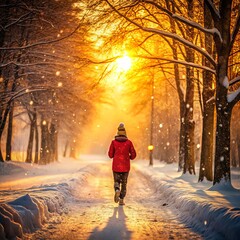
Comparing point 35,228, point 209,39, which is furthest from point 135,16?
point 35,228

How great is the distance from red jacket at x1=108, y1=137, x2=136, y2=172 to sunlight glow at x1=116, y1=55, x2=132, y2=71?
3.77 meters

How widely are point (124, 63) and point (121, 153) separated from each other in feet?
15.4

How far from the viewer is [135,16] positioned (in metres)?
12.0

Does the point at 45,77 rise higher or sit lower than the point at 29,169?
higher

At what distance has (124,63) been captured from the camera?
43.7 feet

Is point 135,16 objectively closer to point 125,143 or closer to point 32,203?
point 125,143

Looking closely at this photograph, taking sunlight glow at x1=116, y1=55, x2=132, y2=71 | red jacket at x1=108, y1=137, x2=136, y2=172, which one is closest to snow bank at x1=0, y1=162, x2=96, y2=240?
red jacket at x1=108, y1=137, x2=136, y2=172

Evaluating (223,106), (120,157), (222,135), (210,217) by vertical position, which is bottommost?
(210,217)

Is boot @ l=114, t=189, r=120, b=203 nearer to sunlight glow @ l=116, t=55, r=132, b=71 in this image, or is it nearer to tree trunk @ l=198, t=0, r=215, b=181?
sunlight glow @ l=116, t=55, r=132, b=71

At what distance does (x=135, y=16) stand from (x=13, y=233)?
8809 millimetres

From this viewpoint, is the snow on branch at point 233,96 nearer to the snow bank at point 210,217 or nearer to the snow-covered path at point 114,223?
the snow bank at point 210,217

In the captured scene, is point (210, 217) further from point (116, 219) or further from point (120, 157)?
point (120, 157)

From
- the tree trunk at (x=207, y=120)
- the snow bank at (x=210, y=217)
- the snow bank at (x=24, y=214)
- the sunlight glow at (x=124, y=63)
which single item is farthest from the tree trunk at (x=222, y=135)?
the snow bank at (x=24, y=214)

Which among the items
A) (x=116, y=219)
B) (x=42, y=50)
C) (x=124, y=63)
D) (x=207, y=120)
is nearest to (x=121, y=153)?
(x=116, y=219)
